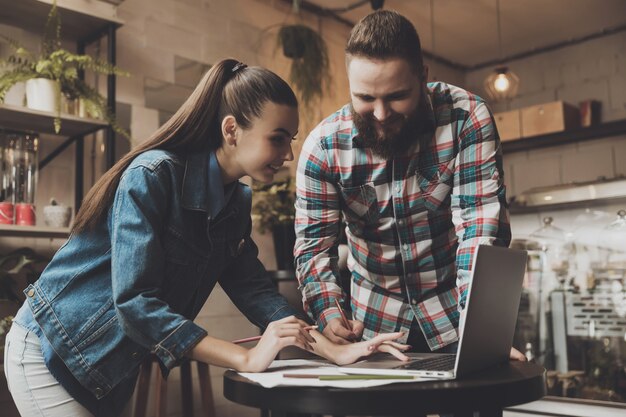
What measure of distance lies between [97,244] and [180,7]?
2.61 m

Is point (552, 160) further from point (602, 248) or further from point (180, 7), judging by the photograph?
point (180, 7)

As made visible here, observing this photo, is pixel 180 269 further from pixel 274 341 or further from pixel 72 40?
pixel 72 40

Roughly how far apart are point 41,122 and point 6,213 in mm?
414

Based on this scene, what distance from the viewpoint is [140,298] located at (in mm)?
984

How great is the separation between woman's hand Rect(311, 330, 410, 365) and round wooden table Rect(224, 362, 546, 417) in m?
0.21

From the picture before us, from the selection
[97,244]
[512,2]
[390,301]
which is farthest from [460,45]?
[97,244]

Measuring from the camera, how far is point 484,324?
3.30 ft

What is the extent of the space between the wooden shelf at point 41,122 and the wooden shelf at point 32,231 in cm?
43

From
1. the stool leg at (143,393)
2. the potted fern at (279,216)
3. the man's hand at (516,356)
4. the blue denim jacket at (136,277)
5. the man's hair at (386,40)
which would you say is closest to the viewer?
the blue denim jacket at (136,277)

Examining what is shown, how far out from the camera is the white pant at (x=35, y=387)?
41.8 inches

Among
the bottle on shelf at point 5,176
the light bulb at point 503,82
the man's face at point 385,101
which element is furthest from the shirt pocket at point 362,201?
the light bulb at point 503,82

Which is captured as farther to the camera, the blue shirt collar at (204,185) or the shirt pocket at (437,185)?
the shirt pocket at (437,185)

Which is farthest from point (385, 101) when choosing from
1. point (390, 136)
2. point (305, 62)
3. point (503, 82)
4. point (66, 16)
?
point (503, 82)

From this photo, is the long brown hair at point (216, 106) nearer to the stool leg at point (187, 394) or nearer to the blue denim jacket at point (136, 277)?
the blue denim jacket at point (136, 277)
